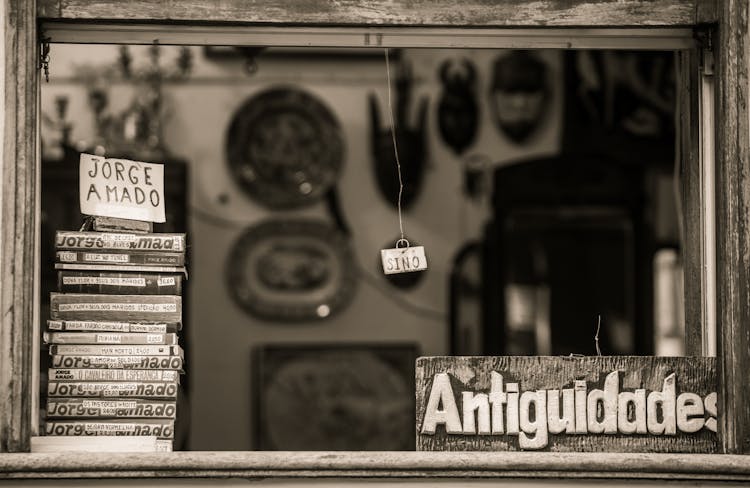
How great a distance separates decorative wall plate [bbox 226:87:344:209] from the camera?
7.03m

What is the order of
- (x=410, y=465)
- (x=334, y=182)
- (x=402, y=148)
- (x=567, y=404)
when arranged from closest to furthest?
(x=410, y=465) → (x=567, y=404) → (x=402, y=148) → (x=334, y=182)

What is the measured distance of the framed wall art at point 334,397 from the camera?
6.76 metres

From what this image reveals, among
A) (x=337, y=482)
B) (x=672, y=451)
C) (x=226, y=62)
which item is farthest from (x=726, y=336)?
(x=226, y=62)

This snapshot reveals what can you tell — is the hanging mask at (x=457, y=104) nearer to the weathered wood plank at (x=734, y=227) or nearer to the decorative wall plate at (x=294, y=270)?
the decorative wall plate at (x=294, y=270)

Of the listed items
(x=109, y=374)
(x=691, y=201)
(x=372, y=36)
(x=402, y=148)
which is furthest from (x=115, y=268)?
(x=402, y=148)

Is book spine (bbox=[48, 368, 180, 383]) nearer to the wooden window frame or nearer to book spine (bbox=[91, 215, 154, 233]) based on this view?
the wooden window frame

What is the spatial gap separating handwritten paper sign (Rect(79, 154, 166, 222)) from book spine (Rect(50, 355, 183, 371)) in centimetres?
39

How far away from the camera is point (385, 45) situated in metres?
3.26

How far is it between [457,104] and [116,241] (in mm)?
4096

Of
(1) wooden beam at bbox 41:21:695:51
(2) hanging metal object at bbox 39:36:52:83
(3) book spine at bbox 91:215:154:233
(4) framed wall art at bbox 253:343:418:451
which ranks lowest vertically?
(4) framed wall art at bbox 253:343:418:451

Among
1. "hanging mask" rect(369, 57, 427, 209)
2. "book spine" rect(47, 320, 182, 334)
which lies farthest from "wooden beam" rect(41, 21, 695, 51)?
"hanging mask" rect(369, 57, 427, 209)

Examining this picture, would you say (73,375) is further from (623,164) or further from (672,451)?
(623,164)

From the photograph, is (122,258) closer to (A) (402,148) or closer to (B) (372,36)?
(B) (372,36)

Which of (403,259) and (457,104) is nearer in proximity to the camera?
(403,259)
